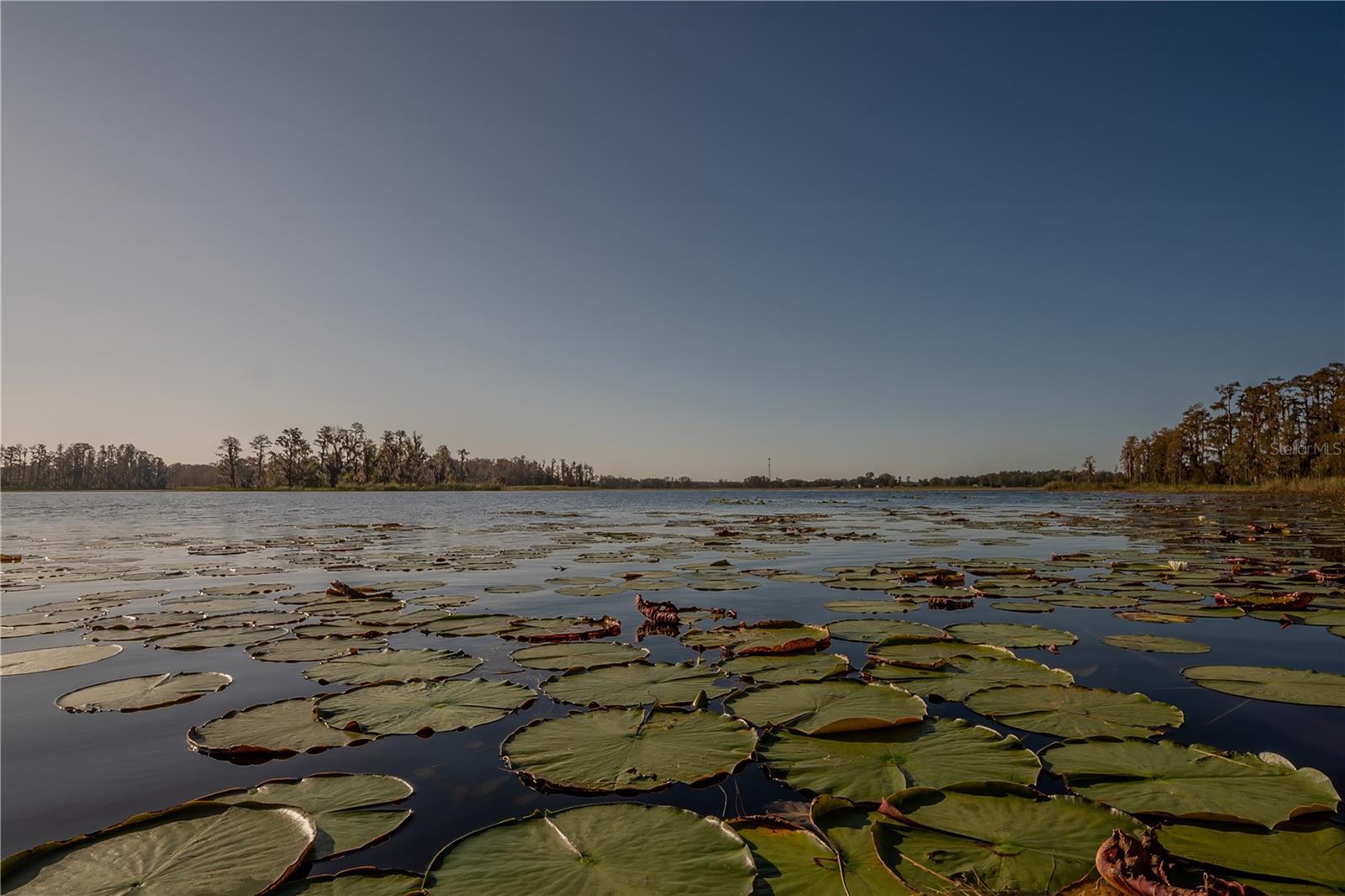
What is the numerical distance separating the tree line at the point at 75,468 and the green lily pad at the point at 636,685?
13116cm

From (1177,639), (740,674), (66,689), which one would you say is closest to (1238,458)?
(1177,639)

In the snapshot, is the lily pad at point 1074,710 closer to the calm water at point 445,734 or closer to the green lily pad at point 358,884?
the calm water at point 445,734

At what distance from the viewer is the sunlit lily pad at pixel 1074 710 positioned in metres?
2.90

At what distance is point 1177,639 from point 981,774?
12.0 ft

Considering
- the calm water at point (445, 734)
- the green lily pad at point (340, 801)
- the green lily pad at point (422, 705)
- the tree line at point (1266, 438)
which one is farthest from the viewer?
the tree line at point (1266, 438)

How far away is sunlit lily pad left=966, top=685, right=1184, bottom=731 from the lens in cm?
290

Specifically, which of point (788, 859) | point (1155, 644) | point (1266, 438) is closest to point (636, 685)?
point (788, 859)

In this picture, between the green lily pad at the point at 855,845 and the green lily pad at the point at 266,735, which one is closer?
the green lily pad at the point at 855,845

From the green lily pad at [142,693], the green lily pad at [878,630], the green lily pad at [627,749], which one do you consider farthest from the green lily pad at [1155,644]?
the green lily pad at [142,693]

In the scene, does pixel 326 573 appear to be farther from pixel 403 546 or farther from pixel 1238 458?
pixel 1238 458

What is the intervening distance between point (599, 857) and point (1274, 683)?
13.8 feet

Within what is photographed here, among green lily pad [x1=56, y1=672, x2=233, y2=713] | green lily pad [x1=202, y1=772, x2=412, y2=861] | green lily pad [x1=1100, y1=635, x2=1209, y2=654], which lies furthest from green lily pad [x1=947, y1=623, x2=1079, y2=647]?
green lily pad [x1=56, y1=672, x2=233, y2=713]

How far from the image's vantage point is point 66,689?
3.89 meters

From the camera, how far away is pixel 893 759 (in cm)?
257
